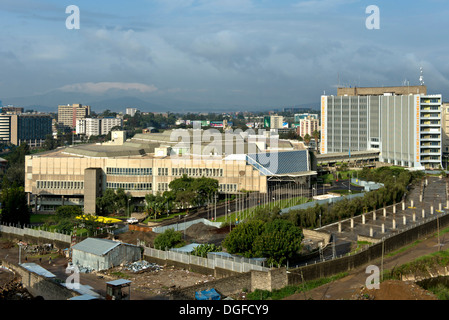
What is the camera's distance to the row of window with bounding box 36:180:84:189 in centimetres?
6216

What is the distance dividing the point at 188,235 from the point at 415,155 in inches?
2300

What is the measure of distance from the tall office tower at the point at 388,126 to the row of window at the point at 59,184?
5508 centimetres

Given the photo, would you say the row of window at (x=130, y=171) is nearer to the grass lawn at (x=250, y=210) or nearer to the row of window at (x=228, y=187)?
the row of window at (x=228, y=187)

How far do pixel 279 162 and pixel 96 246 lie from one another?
3285 centimetres

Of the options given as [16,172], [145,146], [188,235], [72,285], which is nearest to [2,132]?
[16,172]

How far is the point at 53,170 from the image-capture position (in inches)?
2474

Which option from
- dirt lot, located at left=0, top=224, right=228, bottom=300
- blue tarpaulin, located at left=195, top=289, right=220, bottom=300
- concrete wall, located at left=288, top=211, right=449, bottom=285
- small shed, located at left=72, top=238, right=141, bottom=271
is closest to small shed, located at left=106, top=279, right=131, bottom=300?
dirt lot, located at left=0, top=224, right=228, bottom=300

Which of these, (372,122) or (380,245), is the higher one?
(372,122)

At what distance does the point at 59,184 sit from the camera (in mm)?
62469

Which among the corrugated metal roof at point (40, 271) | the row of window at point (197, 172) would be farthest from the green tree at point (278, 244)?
the row of window at point (197, 172)

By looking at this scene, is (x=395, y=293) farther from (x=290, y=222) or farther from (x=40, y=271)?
(x=40, y=271)

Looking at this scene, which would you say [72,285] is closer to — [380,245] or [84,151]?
[380,245]

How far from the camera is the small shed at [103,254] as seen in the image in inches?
1359

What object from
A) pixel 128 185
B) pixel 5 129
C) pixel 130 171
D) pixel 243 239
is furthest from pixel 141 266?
pixel 5 129
